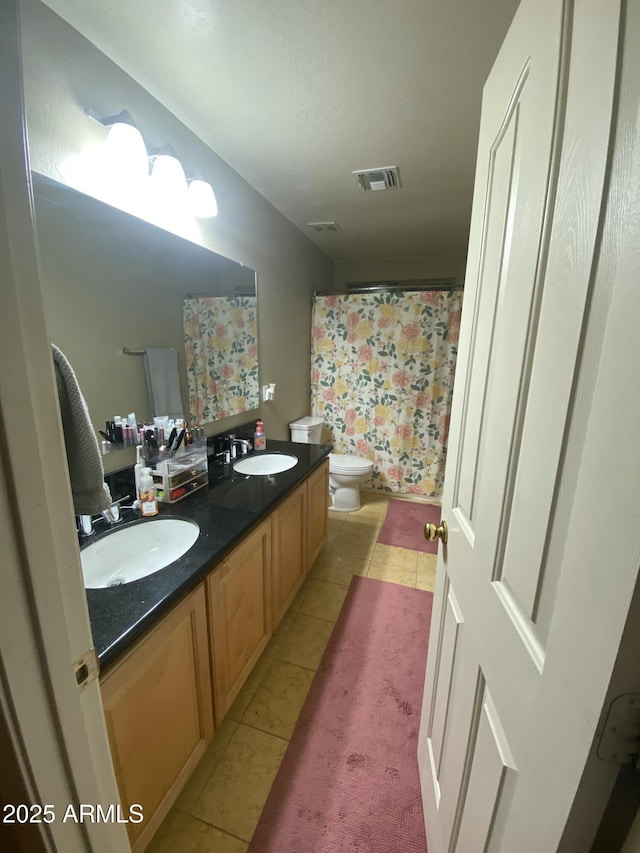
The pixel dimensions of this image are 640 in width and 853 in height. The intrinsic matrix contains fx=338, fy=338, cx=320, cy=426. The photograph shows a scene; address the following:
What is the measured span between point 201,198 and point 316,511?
1.72 metres

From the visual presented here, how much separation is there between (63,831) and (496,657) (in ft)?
2.30

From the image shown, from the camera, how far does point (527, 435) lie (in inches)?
20.7

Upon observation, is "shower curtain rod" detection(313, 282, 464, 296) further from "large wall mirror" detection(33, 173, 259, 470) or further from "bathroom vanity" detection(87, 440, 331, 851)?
"bathroom vanity" detection(87, 440, 331, 851)

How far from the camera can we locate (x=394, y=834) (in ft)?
3.33

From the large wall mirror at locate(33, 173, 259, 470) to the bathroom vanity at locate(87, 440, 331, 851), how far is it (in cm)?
53

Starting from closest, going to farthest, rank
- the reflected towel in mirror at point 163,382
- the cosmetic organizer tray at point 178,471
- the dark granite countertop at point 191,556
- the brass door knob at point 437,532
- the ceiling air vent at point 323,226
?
the dark granite countertop at point 191,556
the brass door knob at point 437,532
the cosmetic organizer tray at point 178,471
the reflected towel in mirror at point 163,382
the ceiling air vent at point 323,226

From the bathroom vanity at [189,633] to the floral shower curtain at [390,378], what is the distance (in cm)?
177

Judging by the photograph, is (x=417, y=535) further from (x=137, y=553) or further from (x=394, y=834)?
(x=137, y=553)

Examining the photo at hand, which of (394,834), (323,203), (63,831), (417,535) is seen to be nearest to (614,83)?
(63,831)

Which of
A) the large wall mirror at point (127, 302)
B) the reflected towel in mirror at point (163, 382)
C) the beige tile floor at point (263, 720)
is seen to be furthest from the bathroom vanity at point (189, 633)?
the large wall mirror at point (127, 302)

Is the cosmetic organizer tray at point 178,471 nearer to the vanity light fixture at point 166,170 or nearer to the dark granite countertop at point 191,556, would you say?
the dark granite countertop at point 191,556

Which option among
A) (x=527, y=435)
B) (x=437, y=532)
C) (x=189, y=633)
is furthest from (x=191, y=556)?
(x=527, y=435)

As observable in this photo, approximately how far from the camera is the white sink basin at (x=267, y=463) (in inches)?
78.3

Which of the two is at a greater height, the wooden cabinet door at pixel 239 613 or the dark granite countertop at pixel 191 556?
the dark granite countertop at pixel 191 556
